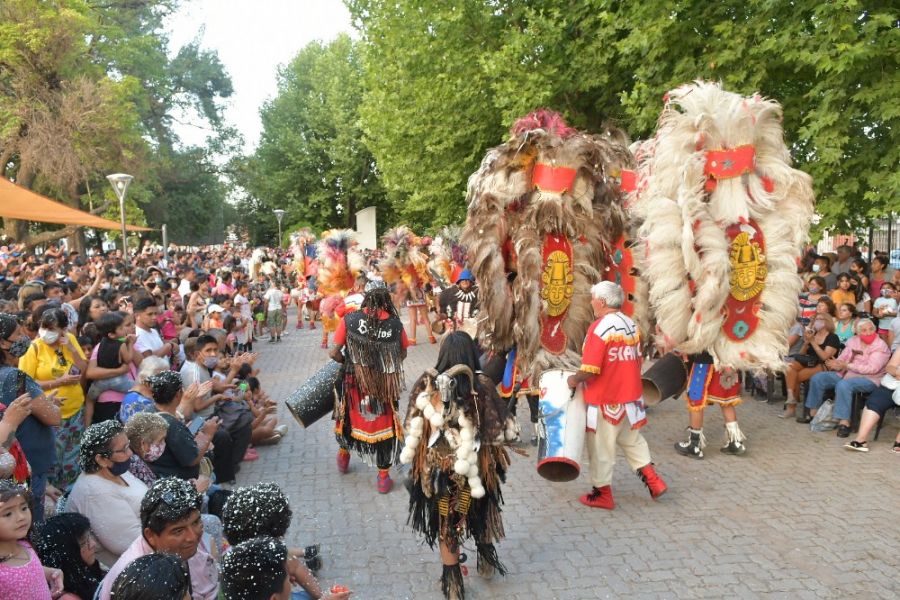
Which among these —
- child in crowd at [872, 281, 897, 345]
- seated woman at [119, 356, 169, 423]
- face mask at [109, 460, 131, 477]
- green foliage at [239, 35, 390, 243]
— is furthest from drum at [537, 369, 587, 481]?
green foliage at [239, 35, 390, 243]

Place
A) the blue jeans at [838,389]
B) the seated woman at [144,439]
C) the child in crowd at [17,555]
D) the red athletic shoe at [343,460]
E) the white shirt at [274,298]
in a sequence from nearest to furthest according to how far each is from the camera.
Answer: the child in crowd at [17,555], the seated woman at [144,439], the red athletic shoe at [343,460], the blue jeans at [838,389], the white shirt at [274,298]

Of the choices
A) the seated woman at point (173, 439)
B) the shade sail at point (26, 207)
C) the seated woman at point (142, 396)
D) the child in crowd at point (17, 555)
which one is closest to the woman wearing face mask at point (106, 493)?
the seated woman at point (173, 439)

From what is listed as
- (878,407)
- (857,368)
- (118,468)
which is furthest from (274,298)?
(118,468)

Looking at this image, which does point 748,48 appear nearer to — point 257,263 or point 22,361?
point 22,361

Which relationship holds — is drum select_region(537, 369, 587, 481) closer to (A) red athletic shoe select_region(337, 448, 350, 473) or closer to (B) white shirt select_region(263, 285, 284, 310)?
(A) red athletic shoe select_region(337, 448, 350, 473)

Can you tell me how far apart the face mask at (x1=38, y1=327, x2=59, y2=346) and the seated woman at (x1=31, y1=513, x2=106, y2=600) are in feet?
8.16

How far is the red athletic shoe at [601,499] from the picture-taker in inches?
220

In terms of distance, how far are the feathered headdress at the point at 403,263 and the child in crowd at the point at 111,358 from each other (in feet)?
27.9

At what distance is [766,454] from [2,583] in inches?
252

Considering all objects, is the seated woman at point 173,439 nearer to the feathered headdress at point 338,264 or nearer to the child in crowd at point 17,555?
the child in crowd at point 17,555

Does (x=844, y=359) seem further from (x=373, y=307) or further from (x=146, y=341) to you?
(x=146, y=341)

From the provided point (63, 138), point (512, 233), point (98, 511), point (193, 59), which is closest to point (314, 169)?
point (193, 59)

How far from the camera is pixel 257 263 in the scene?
20.0m

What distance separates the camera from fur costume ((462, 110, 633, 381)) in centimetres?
664
